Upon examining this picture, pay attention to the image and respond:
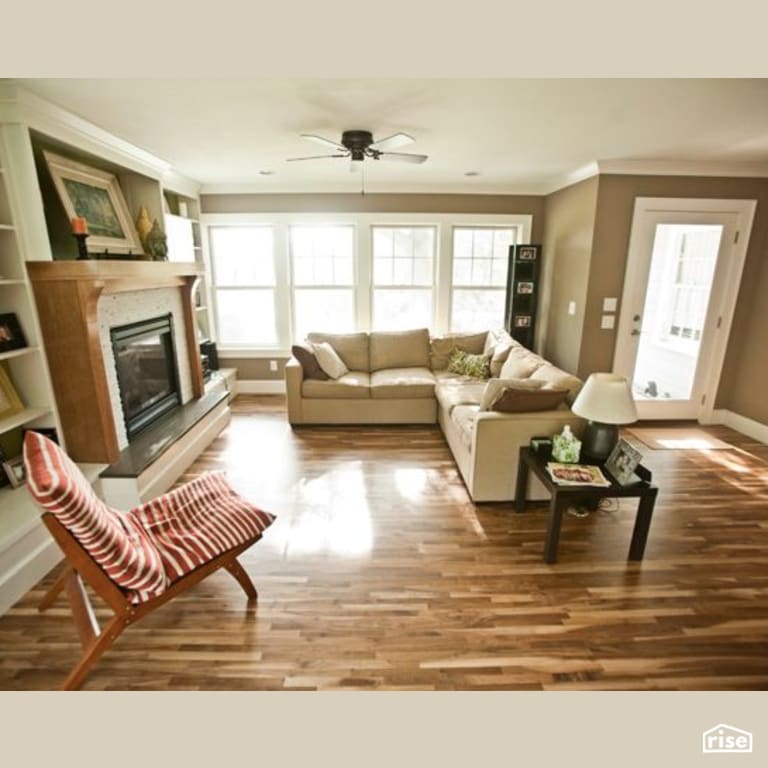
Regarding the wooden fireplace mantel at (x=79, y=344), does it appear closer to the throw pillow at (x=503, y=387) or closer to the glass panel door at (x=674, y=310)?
the throw pillow at (x=503, y=387)

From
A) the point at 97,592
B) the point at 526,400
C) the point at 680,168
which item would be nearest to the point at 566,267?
the point at 680,168

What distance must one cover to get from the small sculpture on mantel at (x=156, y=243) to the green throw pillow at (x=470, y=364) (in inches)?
117

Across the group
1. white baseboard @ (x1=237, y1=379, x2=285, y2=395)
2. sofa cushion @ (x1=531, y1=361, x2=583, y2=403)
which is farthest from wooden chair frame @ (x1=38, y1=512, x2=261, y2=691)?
white baseboard @ (x1=237, y1=379, x2=285, y2=395)

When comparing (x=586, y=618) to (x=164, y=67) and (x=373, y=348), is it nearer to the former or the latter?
(x=164, y=67)

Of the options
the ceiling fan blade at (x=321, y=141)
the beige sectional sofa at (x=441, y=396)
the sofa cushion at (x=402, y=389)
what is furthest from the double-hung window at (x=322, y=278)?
the ceiling fan blade at (x=321, y=141)

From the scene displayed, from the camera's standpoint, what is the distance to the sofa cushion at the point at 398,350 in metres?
4.68

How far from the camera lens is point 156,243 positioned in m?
3.40

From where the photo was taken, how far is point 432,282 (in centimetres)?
514

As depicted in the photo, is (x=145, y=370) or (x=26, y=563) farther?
(x=145, y=370)

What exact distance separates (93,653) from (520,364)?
3.25 meters

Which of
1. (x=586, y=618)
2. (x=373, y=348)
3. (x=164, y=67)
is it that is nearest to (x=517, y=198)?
(x=373, y=348)

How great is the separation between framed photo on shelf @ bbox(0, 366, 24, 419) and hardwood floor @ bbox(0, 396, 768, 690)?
3.14 ft

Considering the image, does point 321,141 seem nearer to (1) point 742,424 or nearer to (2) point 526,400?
(2) point 526,400

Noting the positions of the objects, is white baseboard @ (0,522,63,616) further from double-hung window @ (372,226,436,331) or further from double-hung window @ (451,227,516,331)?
double-hung window @ (451,227,516,331)
